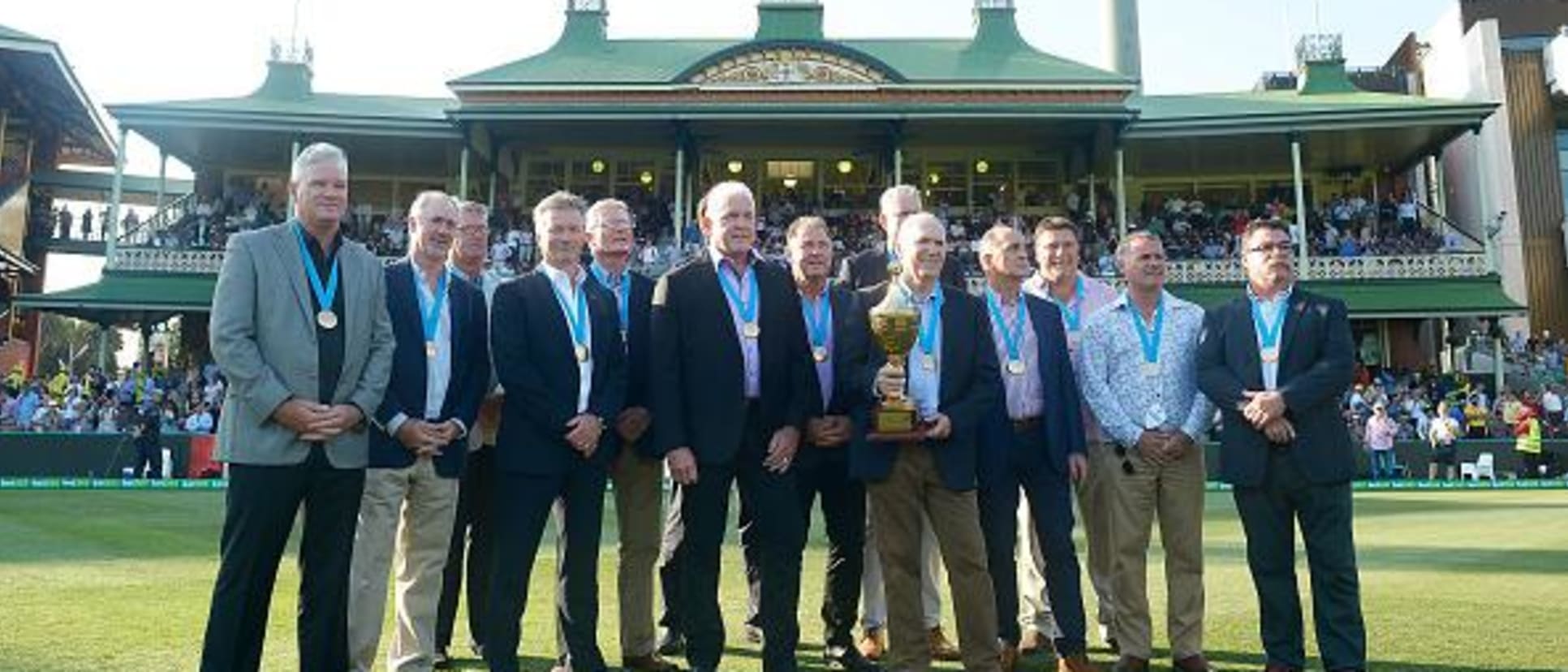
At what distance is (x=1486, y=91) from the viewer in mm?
33375

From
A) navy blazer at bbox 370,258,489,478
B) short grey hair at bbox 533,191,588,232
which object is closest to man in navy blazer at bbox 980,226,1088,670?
short grey hair at bbox 533,191,588,232

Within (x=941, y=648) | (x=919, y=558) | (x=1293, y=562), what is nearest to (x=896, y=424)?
(x=919, y=558)

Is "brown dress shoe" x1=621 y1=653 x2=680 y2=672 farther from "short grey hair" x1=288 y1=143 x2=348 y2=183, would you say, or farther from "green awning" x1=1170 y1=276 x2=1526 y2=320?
"green awning" x1=1170 y1=276 x2=1526 y2=320

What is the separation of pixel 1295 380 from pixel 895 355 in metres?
1.76

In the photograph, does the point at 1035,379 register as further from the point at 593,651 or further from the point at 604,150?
the point at 604,150

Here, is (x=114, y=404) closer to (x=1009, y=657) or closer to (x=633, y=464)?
(x=633, y=464)

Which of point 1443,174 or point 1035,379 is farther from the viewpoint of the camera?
point 1443,174

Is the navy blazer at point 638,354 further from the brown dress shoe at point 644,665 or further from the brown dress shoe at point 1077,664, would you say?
the brown dress shoe at point 1077,664

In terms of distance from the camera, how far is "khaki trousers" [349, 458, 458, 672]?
461 cm

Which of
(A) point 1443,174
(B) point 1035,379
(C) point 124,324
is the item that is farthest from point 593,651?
(A) point 1443,174

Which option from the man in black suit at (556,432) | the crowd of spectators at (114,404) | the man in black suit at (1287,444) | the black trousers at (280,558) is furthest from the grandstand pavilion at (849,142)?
the black trousers at (280,558)

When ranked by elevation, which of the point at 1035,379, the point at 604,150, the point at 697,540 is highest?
the point at 604,150

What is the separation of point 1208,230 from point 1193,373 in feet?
79.7

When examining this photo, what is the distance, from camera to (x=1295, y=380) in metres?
4.92
